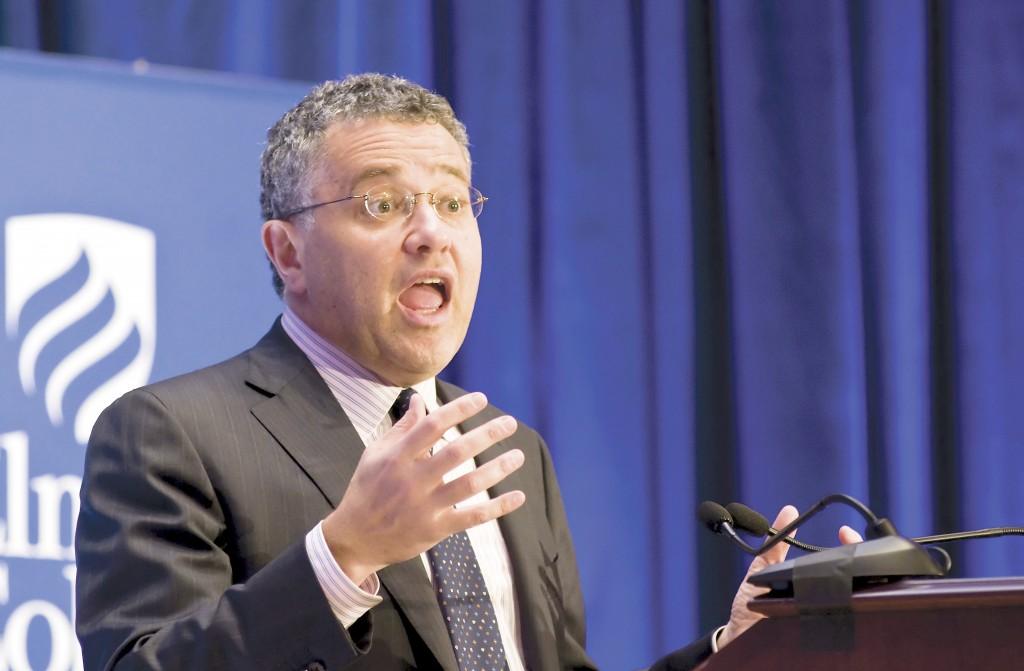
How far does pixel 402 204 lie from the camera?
199 cm

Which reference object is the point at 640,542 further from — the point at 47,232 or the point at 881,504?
the point at 47,232

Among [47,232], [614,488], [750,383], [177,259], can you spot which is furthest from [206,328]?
[750,383]

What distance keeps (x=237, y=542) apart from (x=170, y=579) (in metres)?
0.13

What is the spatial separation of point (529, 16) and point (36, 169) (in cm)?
148

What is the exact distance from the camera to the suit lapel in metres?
1.73

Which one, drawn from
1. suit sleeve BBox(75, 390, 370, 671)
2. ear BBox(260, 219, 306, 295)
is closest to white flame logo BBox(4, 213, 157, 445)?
ear BBox(260, 219, 306, 295)

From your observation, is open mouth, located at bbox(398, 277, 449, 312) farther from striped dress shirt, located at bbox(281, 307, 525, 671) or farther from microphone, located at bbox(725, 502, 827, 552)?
microphone, located at bbox(725, 502, 827, 552)

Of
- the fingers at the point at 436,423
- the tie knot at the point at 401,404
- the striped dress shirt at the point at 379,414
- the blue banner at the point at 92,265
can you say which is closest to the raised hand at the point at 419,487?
the fingers at the point at 436,423

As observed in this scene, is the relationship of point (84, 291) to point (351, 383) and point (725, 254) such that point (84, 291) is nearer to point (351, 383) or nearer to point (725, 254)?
point (351, 383)

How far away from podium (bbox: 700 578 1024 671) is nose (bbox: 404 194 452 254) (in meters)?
0.89

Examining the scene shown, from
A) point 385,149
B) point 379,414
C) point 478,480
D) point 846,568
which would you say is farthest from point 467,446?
point 385,149

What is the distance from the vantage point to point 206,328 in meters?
2.54

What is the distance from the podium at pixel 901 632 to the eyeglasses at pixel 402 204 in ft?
3.14

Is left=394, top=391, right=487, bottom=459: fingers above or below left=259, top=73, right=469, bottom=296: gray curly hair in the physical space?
below
